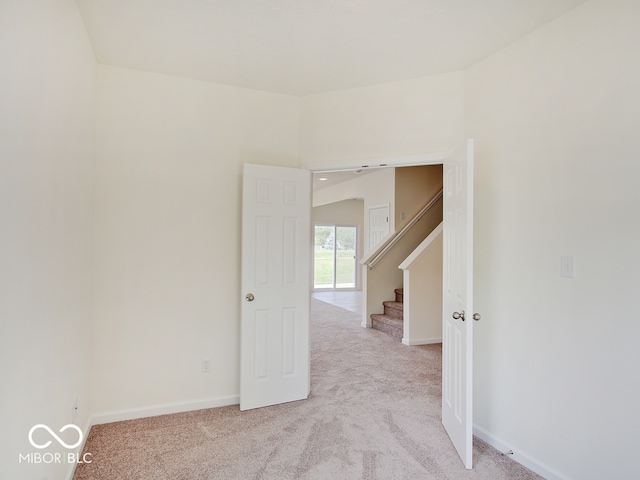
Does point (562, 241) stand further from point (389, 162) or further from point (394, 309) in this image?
point (394, 309)

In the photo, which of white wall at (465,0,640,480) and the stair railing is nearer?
white wall at (465,0,640,480)

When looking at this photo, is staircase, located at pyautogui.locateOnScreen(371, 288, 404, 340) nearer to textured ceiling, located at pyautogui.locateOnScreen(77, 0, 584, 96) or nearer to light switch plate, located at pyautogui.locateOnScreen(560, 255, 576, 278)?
light switch plate, located at pyautogui.locateOnScreen(560, 255, 576, 278)

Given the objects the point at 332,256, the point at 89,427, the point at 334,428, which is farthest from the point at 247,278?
the point at 332,256

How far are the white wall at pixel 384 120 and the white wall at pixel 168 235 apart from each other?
47 centimetres

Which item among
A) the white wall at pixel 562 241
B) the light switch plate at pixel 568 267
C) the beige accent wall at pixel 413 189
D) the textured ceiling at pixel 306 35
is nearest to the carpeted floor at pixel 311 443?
the white wall at pixel 562 241

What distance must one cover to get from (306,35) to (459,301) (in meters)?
1.93

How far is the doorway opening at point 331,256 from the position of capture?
11.3 m

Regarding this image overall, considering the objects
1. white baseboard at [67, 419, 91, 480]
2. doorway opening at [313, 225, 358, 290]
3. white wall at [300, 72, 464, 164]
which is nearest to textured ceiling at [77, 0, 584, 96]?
white wall at [300, 72, 464, 164]

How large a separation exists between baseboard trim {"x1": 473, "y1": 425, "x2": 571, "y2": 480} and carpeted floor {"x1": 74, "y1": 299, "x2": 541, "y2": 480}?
5cm

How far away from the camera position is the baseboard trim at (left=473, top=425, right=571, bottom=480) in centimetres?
215

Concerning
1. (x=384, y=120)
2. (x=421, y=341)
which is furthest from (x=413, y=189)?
(x=384, y=120)

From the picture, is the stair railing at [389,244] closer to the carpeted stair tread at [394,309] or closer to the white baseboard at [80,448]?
the carpeted stair tread at [394,309]

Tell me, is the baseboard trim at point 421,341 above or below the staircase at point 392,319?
below

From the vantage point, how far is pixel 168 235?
118 inches
